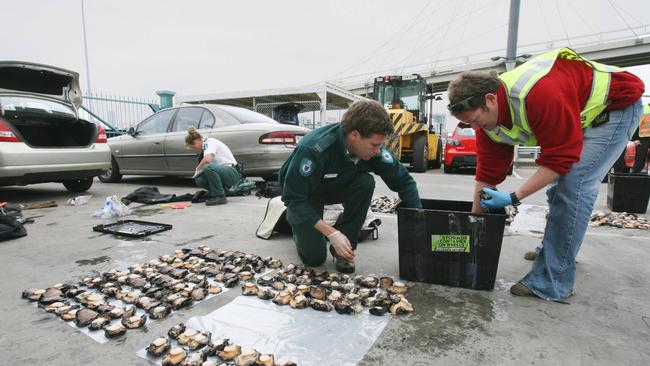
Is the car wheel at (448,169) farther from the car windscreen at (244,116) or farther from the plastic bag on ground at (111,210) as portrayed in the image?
the plastic bag on ground at (111,210)

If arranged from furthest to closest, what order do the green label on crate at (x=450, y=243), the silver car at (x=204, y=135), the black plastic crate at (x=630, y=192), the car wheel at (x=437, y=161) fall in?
the car wheel at (x=437, y=161)
the silver car at (x=204, y=135)
the black plastic crate at (x=630, y=192)
the green label on crate at (x=450, y=243)

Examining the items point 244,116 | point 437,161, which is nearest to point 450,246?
point 244,116

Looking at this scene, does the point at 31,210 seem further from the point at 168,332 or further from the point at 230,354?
the point at 230,354

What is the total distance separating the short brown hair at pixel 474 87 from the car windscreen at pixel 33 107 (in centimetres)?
477

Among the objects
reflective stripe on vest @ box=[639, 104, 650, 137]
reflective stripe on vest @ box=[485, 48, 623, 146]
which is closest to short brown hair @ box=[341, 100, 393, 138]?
reflective stripe on vest @ box=[485, 48, 623, 146]

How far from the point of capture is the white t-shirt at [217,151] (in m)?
4.43

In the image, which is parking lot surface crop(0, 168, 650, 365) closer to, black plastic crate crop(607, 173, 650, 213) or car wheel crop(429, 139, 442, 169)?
black plastic crate crop(607, 173, 650, 213)

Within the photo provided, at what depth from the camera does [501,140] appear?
1887 mm

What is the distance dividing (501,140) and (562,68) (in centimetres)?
42

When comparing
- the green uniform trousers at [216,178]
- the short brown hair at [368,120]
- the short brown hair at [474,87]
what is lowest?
the green uniform trousers at [216,178]

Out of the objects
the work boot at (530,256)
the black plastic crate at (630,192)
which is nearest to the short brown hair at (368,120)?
the work boot at (530,256)

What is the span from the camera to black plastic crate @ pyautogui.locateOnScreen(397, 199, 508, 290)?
1.73 meters

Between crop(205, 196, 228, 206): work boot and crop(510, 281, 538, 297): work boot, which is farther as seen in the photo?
crop(205, 196, 228, 206): work boot

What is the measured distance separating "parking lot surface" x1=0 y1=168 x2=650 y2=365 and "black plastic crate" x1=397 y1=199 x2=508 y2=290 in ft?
0.25
